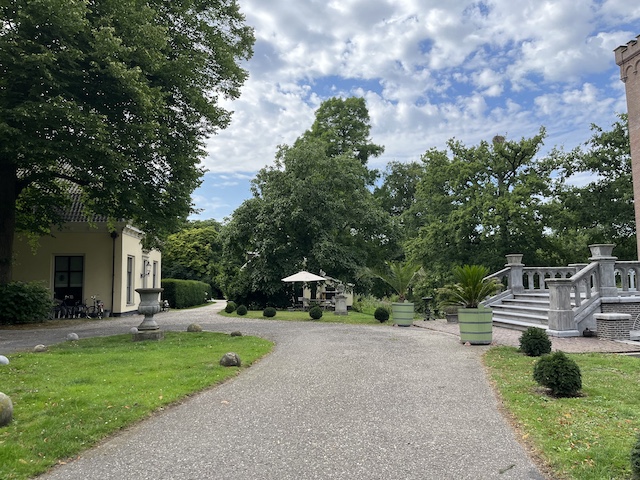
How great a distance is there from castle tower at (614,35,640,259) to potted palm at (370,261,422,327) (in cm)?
990

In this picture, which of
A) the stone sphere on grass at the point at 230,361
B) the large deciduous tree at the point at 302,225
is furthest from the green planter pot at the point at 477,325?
the large deciduous tree at the point at 302,225

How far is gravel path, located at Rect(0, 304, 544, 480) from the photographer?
355 cm

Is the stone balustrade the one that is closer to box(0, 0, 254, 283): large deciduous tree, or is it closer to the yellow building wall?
box(0, 0, 254, 283): large deciduous tree

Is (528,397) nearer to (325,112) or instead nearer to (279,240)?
(279,240)

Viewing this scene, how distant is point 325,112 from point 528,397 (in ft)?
114

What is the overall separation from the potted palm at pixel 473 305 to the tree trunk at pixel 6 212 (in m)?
13.7

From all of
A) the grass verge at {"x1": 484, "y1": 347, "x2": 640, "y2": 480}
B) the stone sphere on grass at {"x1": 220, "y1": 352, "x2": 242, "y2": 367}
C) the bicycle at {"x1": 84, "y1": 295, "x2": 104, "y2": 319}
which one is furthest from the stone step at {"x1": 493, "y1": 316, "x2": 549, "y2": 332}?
the bicycle at {"x1": 84, "y1": 295, "x2": 104, "y2": 319}

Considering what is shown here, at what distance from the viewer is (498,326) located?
47.1ft

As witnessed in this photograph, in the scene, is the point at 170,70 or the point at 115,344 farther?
the point at 170,70

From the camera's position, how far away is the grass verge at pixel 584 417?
11.5 ft

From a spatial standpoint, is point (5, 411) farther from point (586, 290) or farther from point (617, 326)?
point (586, 290)

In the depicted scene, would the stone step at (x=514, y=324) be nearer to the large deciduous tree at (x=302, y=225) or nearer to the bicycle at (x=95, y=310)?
the large deciduous tree at (x=302, y=225)

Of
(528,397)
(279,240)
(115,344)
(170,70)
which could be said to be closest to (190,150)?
(170,70)

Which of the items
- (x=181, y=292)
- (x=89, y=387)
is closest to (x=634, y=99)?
(x=89, y=387)
